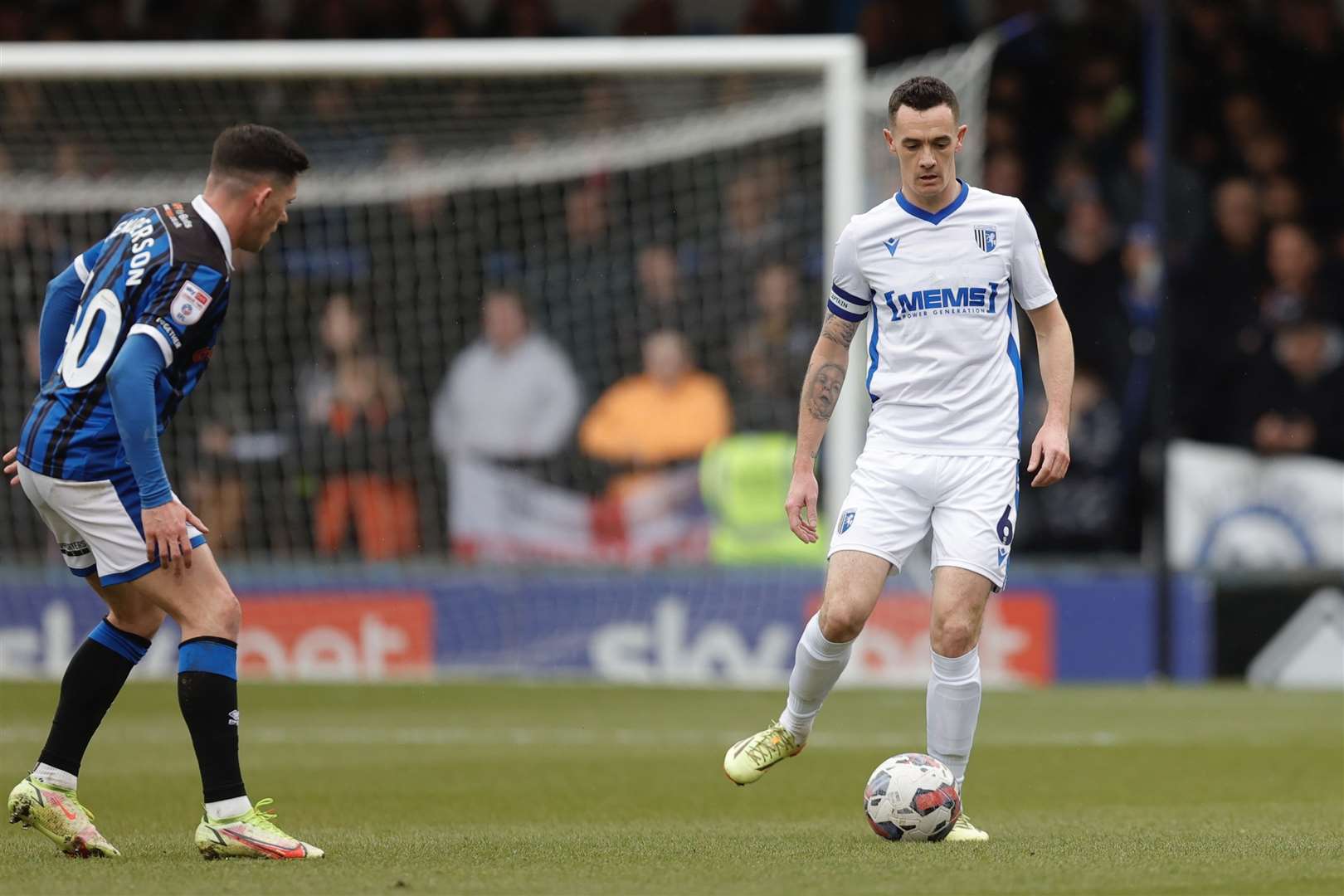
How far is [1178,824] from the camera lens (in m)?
6.31

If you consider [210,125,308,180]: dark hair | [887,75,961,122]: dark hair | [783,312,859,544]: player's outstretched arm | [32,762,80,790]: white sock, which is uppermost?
[887,75,961,122]: dark hair

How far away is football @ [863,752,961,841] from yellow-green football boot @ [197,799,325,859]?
163cm

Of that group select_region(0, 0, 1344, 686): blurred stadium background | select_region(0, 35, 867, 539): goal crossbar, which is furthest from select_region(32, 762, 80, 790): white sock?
select_region(0, 0, 1344, 686): blurred stadium background

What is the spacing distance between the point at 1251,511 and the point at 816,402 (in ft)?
23.7

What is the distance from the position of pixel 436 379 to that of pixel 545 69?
2.56 meters

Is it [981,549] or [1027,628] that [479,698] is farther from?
[981,549]

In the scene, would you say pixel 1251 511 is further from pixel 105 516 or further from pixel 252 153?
pixel 105 516

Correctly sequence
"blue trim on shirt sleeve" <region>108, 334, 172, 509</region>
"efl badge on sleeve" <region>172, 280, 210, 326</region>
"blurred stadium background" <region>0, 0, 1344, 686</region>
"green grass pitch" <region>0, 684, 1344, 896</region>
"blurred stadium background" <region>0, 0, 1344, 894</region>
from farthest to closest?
"blurred stadium background" <region>0, 0, 1344, 686</region> → "blurred stadium background" <region>0, 0, 1344, 894</region> → "efl badge on sleeve" <region>172, 280, 210, 326</region> → "blue trim on shirt sleeve" <region>108, 334, 172, 509</region> → "green grass pitch" <region>0, 684, 1344, 896</region>

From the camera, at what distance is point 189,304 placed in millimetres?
5418

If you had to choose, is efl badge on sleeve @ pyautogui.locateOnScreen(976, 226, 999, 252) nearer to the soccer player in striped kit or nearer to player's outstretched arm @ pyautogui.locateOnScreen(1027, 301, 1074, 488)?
player's outstretched arm @ pyautogui.locateOnScreen(1027, 301, 1074, 488)

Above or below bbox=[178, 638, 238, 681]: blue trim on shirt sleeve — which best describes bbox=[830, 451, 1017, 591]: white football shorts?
above

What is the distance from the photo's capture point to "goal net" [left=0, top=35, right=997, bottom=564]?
13.3 meters

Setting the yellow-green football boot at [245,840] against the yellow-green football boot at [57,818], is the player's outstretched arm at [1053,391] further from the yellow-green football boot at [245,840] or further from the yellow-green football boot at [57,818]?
the yellow-green football boot at [57,818]

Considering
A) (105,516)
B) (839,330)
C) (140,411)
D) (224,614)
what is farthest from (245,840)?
(839,330)
